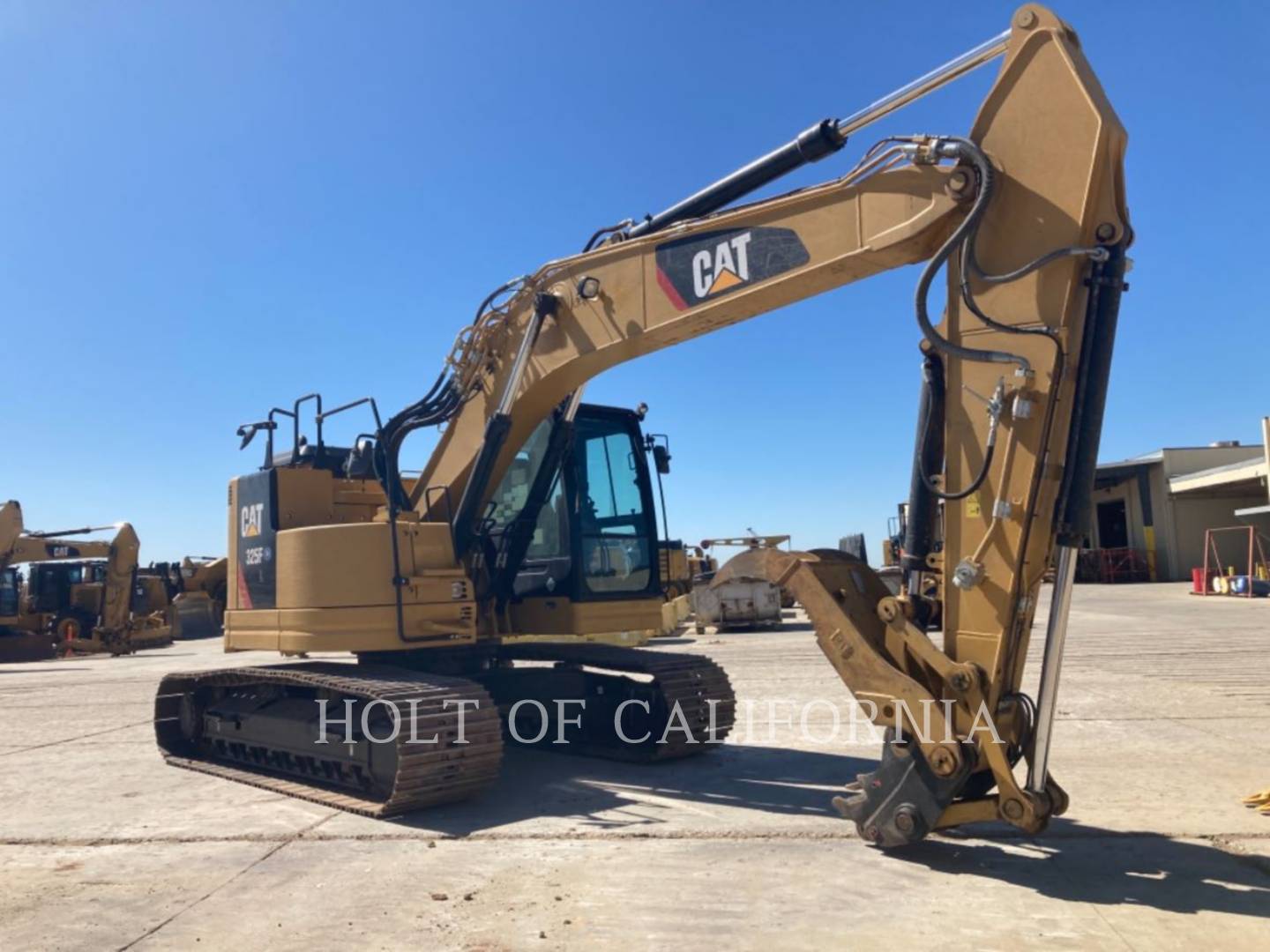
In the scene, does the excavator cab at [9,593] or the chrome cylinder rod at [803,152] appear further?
the excavator cab at [9,593]

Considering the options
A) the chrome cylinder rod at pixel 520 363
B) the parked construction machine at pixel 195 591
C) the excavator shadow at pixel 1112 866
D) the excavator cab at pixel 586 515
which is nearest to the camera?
the excavator shadow at pixel 1112 866

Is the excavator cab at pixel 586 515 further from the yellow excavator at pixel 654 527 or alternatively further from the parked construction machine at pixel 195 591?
the parked construction machine at pixel 195 591

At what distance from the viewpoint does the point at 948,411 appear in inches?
207

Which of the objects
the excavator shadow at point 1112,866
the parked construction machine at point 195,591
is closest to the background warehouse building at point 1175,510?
the parked construction machine at point 195,591

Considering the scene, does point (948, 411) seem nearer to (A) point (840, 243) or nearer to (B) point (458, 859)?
(A) point (840, 243)

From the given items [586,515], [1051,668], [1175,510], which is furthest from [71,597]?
[1175,510]

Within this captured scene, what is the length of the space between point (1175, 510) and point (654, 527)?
1590 inches

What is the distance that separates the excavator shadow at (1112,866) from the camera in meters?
4.58

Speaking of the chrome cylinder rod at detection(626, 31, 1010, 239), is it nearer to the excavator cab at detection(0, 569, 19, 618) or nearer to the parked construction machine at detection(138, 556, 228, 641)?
the excavator cab at detection(0, 569, 19, 618)

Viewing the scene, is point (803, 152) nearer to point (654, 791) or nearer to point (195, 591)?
point (654, 791)

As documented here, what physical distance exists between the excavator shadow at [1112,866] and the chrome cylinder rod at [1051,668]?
1.57 ft

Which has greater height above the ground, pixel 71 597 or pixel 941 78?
pixel 941 78

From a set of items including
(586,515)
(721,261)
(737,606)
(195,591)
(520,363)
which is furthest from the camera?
(195,591)

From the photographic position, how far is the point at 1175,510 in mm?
42125
